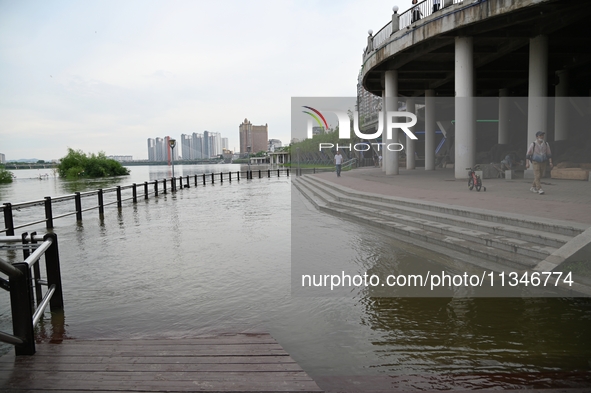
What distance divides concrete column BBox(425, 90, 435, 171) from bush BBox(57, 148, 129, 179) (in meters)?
70.2

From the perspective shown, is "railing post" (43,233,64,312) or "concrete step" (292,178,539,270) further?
"concrete step" (292,178,539,270)

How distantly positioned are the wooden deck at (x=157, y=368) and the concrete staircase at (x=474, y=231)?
191 inches

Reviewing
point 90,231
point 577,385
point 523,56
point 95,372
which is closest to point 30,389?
point 95,372

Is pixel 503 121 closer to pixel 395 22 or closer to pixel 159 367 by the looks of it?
pixel 395 22

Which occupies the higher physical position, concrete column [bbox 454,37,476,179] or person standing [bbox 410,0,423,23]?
person standing [bbox 410,0,423,23]

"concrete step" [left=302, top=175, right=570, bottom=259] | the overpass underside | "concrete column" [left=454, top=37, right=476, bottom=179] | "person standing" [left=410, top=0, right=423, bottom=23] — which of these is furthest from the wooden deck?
"person standing" [left=410, top=0, right=423, bottom=23]

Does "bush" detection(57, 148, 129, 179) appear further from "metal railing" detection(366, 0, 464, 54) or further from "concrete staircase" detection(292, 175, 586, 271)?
"concrete staircase" detection(292, 175, 586, 271)

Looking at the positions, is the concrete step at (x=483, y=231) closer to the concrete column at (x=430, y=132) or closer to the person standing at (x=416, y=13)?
the person standing at (x=416, y=13)

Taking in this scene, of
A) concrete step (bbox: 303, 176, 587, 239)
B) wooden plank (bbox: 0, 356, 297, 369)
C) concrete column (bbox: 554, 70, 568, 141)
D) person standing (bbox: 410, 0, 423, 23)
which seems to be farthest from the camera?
concrete column (bbox: 554, 70, 568, 141)

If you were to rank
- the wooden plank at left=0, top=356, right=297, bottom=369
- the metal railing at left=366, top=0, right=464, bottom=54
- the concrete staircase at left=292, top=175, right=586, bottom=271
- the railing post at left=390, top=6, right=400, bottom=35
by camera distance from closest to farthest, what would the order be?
the wooden plank at left=0, top=356, right=297, bottom=369 → the concrete staircase at left=292, top=175, right=586, bottom=271 → the metal railing at left=366, top=0, right=464, bottom=54 → the railing post at left=390, top=6, right=400, bottom=35

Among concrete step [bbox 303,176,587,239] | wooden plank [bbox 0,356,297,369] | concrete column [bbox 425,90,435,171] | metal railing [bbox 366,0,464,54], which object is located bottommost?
wooden plank [bbox 0,356,297,369]

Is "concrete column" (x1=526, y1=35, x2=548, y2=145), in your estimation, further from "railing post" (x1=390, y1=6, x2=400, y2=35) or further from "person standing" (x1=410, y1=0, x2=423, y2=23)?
"railing post" (x1=390, y1=6, x2=400, y2=35)

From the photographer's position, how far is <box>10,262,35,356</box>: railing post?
3646 millimetres

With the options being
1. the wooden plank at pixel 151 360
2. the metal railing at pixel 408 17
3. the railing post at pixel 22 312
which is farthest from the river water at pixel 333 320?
the metal railing at pixel 408 17
